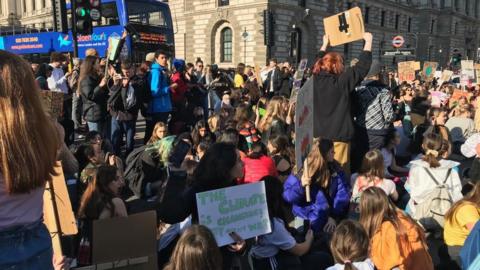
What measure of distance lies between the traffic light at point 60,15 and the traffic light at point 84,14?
0.20 meters

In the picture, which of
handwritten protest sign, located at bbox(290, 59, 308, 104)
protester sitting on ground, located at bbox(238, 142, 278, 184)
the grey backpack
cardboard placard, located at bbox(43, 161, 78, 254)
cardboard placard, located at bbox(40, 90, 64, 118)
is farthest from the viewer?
handwritten protest sign, located at bbox(290, 59, 308, 104)

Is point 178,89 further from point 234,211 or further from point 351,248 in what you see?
point 351,248

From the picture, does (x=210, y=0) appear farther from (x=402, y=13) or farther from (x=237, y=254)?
(x=237, y=254)

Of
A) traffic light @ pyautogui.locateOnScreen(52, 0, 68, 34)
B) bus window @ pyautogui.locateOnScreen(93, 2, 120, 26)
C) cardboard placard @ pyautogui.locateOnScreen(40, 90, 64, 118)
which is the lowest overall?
cardboard placard @ pyautogui.locateOnScreen(40, 90, 64, 118)

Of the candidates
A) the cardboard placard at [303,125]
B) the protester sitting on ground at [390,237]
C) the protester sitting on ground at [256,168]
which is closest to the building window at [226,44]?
the protester sitting on ground at [256,168]

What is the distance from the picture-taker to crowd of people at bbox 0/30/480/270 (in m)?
1.73

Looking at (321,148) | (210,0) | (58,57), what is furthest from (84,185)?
(210,0)

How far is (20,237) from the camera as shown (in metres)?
1.75

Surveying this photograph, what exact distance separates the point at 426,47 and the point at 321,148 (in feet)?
209

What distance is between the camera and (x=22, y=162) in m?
1.63

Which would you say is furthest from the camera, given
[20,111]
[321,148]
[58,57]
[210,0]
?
[210,0]

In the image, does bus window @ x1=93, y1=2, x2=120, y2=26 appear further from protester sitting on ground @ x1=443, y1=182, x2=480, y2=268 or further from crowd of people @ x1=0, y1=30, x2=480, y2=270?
protester sitting on ground @ x1=443, y1=182, x2=480, y2=268

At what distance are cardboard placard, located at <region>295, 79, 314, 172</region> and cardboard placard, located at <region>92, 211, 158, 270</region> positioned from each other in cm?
148

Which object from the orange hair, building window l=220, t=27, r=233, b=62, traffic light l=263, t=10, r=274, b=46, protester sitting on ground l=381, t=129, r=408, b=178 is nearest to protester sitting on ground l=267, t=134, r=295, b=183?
the orange hair
